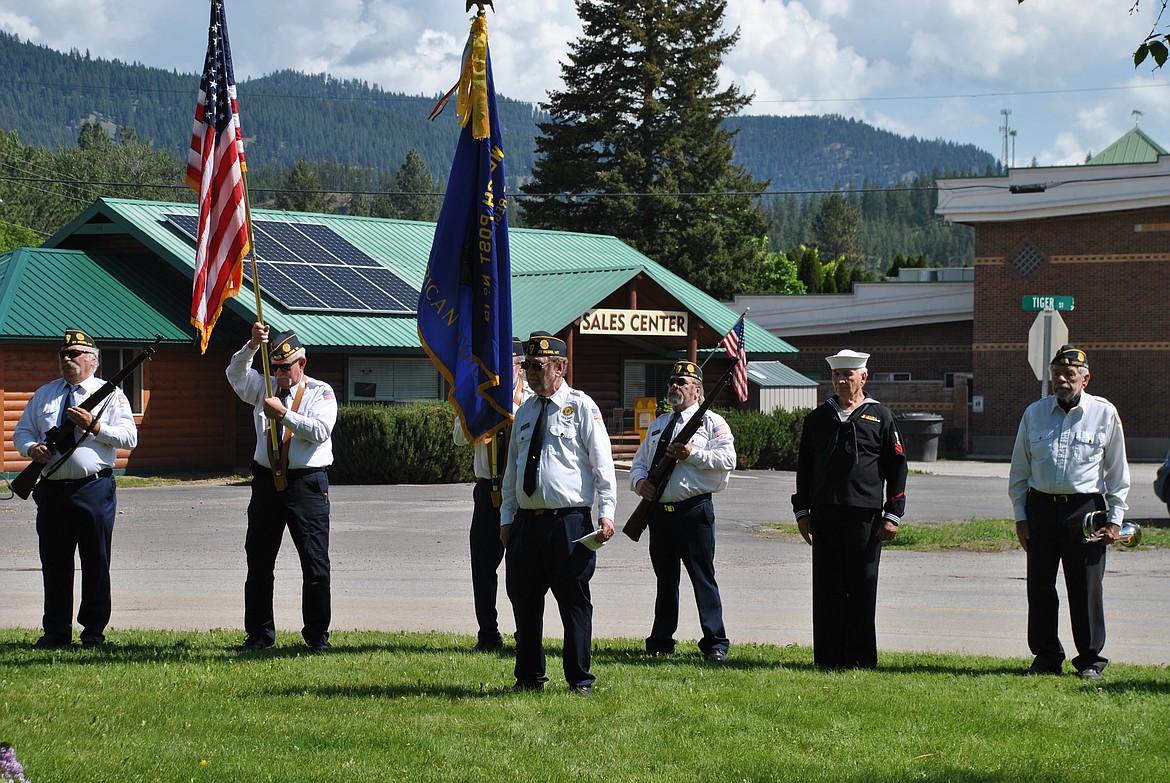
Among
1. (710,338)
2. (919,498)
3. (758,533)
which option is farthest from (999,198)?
(758,533)

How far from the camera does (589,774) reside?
6457mm

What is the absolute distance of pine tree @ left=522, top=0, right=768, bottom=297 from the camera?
61.8m

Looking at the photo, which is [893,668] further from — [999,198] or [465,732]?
[999,198]

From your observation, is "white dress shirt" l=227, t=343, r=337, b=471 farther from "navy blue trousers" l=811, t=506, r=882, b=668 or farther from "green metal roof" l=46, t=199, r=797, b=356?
"green metal roof" l=46, t=199, r=797, b=356

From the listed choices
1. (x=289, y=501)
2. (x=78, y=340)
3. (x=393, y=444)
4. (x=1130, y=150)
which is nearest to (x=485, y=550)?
(x=289, y=501)

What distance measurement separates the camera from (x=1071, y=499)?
9.04m

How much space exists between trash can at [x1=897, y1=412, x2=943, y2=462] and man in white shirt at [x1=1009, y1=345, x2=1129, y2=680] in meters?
29.9

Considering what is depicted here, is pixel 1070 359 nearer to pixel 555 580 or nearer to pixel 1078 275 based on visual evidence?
pixel 555 580

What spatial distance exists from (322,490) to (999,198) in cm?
3774

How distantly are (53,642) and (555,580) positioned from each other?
3903mm

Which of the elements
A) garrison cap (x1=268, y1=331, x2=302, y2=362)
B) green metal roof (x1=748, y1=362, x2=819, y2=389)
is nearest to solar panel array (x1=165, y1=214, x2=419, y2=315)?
green metal roof (x1=748, y1=362, x2=819, y2=389)

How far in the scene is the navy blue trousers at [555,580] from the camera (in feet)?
26.3

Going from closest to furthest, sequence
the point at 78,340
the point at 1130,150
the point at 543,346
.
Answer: the point at 543,346 < the point at 78,340 < the point at 1130,150

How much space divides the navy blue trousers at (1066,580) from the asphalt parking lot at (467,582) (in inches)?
40.9
